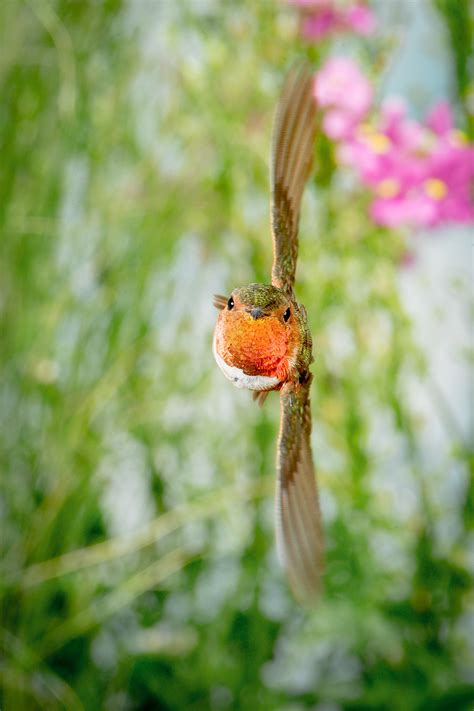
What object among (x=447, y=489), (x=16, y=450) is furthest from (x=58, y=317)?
(x=447, y=489)

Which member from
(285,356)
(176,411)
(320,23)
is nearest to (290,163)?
(285,356)

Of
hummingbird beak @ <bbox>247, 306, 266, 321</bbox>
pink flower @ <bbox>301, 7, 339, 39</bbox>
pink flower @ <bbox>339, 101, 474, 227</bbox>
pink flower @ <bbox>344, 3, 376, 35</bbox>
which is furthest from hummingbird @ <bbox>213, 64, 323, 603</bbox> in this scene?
pink flower @ <bbox>344, 3, 376, 35</bbox>

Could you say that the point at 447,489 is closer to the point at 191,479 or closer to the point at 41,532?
the point at 191,479

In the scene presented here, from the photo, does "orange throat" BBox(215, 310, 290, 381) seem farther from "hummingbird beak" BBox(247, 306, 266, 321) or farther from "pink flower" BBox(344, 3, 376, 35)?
"pink flower" BBox(344, 3, 376, 35)

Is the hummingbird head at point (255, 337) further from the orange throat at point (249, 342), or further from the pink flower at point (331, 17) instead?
the pink flower at point (331, 17)

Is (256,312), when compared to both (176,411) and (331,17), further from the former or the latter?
(176,411)

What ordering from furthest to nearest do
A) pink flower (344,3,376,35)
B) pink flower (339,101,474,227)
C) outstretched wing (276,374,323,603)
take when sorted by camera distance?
pink flower (344,3,376,35)
pink flower (339,101,474,227)
outstretched wing (276,374,323,603)

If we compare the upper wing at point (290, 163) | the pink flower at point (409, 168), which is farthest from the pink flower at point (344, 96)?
the upper wing at point (290, 163)
